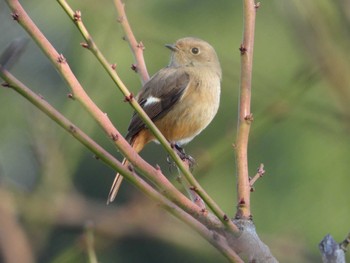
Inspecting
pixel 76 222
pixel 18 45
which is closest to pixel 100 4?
pixel 76 222

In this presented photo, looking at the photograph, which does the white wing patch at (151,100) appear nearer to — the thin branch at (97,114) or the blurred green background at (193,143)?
the blurred green background at (193,143)

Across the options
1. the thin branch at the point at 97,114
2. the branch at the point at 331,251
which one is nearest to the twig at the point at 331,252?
the branch at the point at 331,251

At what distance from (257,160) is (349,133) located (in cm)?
1018

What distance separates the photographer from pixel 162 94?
4.11 meters

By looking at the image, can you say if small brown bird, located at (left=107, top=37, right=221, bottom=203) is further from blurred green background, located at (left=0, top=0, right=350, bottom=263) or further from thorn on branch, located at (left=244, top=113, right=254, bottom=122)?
thorn on branch, located at (left=244, top=113, right=254, bottom=122)

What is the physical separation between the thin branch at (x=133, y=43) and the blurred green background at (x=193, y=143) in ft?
0.26

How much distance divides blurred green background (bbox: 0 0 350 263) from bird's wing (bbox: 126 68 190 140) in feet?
0.73

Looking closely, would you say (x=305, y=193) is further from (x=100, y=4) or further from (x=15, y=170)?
(x=100, y=4)

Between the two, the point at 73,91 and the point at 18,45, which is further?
the point at 73,91

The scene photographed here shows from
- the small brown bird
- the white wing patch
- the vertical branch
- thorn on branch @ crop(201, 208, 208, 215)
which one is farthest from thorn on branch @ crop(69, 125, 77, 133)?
the white wing patch

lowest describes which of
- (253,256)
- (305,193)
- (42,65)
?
(253,256)

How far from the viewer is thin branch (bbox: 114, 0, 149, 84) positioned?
2559mm

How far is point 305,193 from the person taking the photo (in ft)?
39.6

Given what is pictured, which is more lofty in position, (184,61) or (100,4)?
(184,61)
